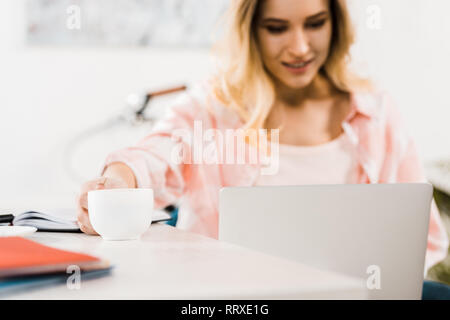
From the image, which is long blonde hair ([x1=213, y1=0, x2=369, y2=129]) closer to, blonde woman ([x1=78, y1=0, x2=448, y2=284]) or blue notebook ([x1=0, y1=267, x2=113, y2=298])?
blonde woman ([x1=78, y1=0, x2=448, y2=284])

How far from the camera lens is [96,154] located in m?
2.53

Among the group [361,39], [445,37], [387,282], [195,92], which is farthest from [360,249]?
[445,37]

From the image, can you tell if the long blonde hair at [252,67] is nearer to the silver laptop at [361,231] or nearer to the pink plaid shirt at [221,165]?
the pink plaid shirt at [221,165]

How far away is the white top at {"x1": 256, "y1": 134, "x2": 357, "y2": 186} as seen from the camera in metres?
1.59

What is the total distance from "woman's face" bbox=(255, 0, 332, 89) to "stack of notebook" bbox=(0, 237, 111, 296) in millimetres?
1426

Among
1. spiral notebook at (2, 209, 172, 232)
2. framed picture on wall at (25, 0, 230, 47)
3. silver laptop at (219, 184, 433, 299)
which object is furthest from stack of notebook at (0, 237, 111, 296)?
framed picture on wall at (25, 0, 230, 47)

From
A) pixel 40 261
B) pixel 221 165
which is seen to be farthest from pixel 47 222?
pixel 221 165

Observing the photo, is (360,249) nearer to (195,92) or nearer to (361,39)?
(195,92)

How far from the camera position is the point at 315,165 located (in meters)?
1.60

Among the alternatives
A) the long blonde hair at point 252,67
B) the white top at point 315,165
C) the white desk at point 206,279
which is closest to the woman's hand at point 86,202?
the white desk at point 206,279

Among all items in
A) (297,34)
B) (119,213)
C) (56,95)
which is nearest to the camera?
(119,213)

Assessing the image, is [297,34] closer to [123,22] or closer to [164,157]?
[164,157]

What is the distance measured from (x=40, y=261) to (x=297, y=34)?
151cm

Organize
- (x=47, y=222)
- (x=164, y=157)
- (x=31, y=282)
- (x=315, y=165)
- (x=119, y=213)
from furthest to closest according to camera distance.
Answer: (x=315, y=165), (x=164, y=157), (x=47, y=222), (x=119, y=213), (x=31, y=282)
